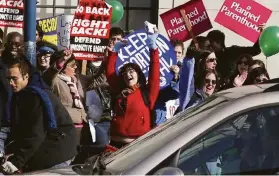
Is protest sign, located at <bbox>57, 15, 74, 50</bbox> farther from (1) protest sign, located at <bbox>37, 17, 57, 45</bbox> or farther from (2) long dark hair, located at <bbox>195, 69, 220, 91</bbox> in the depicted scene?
(2) long dark hair, located at <bbox>195, 69, 220, 91</bbox>

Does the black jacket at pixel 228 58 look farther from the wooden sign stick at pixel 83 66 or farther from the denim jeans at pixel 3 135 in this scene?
the denim jeans at pixel 3 135

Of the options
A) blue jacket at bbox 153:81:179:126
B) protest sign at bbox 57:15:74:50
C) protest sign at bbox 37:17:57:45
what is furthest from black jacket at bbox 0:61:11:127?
protest sign at bbox 37:17:57:45

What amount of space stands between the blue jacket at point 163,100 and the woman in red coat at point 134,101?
17 centimetres

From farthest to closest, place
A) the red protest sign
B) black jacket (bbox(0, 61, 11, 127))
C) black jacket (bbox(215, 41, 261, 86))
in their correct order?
black jacket (bbox(215, 41, 261, 86)), the red protest sign, black jacket (bbox(0, 61, 11, 127))

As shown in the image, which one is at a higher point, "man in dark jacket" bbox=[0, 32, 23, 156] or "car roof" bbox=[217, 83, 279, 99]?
"car roof" bbox=[217, 83, 279, 99]

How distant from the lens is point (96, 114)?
928cm

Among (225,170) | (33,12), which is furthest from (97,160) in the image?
(33,12)

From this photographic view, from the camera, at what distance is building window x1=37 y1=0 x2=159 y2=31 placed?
52.3ft

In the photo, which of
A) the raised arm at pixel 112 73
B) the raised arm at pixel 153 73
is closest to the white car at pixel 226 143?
the raised arm at pixel 153 73

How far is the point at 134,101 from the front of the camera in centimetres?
788

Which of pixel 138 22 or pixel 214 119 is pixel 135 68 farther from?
pixel 138 22

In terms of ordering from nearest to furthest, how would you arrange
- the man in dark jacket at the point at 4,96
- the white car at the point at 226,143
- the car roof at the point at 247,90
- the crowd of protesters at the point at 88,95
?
1. the white car at the point at 226,143
2. the car roof at the point at 247,90
3. the crowd of protesters at the point at 88,95
4. the man in dark jacket at the point at 4,96

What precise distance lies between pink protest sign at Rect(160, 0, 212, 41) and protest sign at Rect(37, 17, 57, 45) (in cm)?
176

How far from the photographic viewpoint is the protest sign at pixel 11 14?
10922 millimetres
